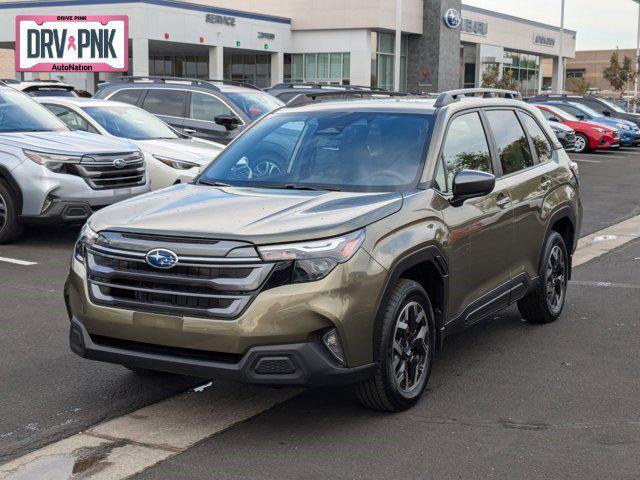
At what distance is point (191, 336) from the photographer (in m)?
4.58

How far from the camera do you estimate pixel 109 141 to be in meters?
11.5

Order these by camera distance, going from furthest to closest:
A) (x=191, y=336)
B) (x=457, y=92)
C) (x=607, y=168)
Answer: (x=607, y=168), (x=457, y=92), (x=191, y=336)

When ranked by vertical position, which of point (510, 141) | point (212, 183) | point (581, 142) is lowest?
point (581, 142)

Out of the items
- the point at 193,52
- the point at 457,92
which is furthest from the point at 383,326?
the point at 193,52

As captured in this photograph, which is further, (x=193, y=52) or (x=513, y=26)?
(x=513, y=26)

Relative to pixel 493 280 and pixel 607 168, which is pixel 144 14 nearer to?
pixel 607 168

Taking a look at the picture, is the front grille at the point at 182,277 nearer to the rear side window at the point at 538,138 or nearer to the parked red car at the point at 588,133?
the rear side window at the point at 538,138

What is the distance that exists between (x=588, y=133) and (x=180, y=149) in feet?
65.8

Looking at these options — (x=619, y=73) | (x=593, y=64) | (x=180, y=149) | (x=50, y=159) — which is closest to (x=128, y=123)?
(x=180, y=149)

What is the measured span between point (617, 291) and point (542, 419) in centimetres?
399

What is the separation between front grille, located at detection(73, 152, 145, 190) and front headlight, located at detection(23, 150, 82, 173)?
14cm

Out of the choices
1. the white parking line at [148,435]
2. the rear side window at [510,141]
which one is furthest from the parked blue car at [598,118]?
the white parking line at [148,435]

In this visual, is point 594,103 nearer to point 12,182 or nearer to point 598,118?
point 598,118

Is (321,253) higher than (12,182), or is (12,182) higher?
(321,253)
